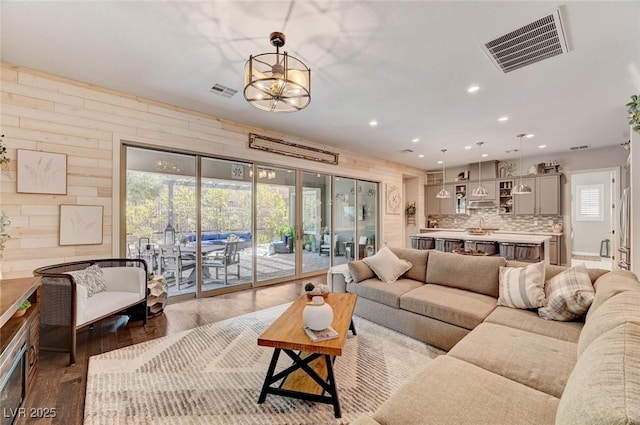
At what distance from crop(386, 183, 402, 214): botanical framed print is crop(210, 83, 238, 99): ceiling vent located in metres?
5.16

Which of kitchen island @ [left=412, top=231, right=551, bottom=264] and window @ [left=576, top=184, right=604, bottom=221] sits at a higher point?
window @ [left=576, top=184, right=604, bottom=221]

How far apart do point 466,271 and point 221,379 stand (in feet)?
8.66

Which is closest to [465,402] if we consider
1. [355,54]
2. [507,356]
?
[507,356]

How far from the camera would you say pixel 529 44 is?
2.45 meters

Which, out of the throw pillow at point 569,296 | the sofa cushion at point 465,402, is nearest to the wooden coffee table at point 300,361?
the sofa cushion at point 465,402

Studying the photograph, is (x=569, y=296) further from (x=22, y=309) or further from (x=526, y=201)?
(x=526, y=201)

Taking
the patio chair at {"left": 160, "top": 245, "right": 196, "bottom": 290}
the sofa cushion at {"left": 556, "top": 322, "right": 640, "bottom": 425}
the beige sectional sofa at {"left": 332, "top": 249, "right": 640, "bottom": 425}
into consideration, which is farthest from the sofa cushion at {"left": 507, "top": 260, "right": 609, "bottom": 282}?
the patio chair at {"left": 160, "top": 245, "right": 196, "bottom": 290}

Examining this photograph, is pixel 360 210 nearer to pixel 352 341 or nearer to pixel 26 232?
pixel 352 341

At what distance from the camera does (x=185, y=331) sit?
9.93 ft

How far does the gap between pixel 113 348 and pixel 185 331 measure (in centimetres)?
63

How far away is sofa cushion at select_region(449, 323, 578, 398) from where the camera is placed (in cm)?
145

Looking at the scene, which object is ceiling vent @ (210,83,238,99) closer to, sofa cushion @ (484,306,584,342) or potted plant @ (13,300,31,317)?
potted plant @ (13,300,31,317)

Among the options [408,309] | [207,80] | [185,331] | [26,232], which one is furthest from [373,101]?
[26,232]

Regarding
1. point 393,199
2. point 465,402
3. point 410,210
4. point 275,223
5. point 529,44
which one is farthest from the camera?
point 410,210
